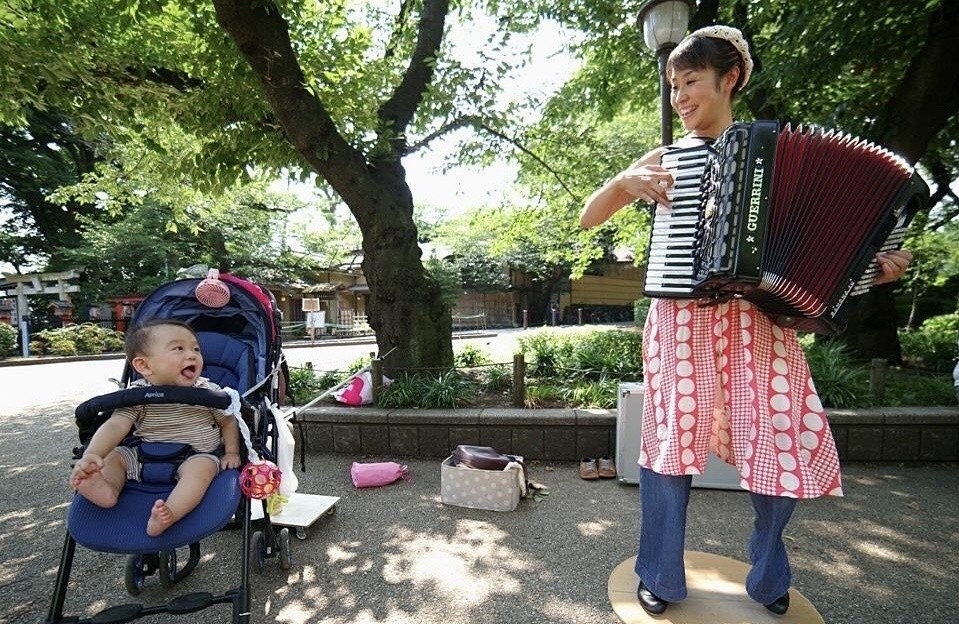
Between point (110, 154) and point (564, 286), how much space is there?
24.3 metres

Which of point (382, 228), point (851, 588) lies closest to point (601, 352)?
point (382, 228)

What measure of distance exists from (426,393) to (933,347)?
8.30 metres

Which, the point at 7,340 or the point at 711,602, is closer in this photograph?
the point at 711,602

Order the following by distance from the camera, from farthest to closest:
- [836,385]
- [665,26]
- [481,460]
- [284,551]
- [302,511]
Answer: [836,385] → [665,26] → [481,460] → [302,511] → [284,551]

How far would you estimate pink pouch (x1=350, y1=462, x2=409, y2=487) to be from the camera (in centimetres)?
352

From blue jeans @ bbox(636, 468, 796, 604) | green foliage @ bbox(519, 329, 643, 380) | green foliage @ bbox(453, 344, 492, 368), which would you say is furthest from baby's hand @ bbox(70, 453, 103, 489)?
green foliage @ bbox(453, 344, 492, 368)

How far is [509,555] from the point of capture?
254 cm

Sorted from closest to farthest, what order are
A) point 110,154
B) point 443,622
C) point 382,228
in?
point 443,622, point 382,228, point 110,154

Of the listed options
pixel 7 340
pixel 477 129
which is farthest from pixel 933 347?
pixel 7 340

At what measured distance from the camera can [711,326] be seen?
1824 mm

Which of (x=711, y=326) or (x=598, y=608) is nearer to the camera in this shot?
(x=711, y=326)

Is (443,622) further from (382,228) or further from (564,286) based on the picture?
(564,286)

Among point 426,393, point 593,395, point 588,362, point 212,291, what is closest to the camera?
point 212,291

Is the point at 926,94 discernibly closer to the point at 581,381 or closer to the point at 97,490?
the point at 581,381
